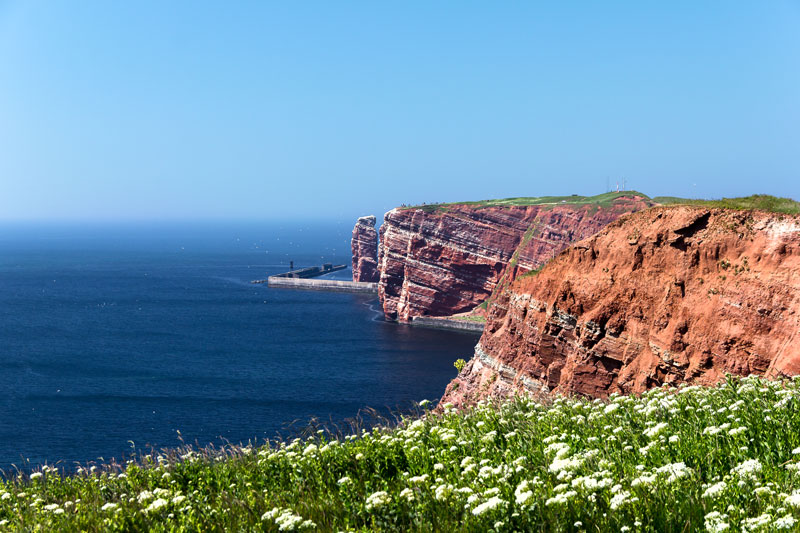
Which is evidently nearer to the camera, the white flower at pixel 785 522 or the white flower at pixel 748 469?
the white flower at pixel 785 522

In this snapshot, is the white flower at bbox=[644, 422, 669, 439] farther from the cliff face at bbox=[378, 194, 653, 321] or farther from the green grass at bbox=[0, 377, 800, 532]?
the cliff face at bbox=[378, 194, 653, 321]

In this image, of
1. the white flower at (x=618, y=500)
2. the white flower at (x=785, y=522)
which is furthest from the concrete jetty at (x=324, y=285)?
the white flower at (x=785, y=522)

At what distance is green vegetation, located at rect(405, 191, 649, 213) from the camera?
115125 millimetres

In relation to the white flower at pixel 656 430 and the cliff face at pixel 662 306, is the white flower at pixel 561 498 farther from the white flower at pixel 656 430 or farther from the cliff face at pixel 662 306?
the cliff face at pixel 662 306

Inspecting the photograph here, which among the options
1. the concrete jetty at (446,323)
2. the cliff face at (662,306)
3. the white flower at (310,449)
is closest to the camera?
the white flower at (310,449)

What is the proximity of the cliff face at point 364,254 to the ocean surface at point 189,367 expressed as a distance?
2049cm

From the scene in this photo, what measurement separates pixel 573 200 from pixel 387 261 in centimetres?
3637

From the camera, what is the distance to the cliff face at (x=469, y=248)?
113750 millimetres

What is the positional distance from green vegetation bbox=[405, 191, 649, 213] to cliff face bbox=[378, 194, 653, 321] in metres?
1.05

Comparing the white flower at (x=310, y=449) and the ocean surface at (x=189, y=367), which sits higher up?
the white flower at (x=310, y=449)

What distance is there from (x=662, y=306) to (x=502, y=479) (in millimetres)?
22387

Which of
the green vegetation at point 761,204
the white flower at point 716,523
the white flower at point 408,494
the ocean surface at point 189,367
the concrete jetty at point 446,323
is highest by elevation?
the green vegetation at point 761,204

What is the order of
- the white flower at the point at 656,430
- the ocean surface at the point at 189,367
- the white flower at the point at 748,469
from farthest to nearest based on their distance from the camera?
the ocean surface at the point at 189,367 < the white flower at the point at 656,430 < the white flower at the point at 748,469

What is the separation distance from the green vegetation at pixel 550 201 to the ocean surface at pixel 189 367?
23700 mm
